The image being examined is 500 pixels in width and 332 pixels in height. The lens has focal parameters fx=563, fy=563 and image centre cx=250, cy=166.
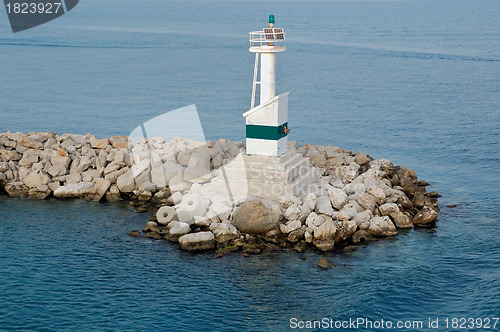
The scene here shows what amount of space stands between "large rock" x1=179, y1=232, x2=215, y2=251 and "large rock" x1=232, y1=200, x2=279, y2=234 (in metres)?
1.97

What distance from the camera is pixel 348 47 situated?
10812 cm

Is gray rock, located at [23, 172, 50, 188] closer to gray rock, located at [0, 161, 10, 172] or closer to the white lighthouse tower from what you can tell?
gray rock, located at [0, 161, 10, 172]

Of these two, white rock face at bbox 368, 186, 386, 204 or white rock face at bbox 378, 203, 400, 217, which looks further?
white rock face at bbox 368, 186, 386, 204

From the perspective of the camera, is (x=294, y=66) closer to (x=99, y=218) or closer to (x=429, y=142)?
(x=429, y=142)

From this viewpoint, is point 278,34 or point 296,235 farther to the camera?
point 278,34

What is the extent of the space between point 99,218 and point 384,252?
16497 millimetres

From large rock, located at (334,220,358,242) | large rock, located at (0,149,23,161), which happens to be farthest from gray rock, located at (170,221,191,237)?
large rock, located at (0,149,23,161)

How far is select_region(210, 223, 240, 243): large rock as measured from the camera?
1180 inches

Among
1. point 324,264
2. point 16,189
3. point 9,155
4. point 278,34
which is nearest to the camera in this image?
point 324,264

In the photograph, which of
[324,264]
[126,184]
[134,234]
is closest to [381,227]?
[324,264]

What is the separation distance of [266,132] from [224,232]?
6893 mm

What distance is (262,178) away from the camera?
109 feet

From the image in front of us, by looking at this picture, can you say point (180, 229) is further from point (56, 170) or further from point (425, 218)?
point (425, 218)

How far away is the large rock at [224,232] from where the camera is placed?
2998cm
